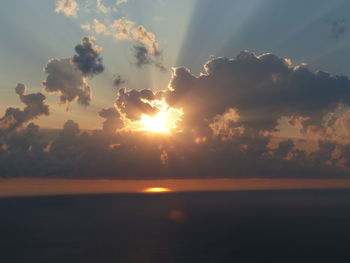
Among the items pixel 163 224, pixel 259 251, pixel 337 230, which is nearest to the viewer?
pixel 259 251

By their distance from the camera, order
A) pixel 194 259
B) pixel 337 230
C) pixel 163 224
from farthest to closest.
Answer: pixel 163 224 → pixel 337 230 → pixel 194 259

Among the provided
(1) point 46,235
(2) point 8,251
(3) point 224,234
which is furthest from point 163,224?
Answer: (2) point 8,251

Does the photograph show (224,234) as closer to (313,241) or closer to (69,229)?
(313,241)

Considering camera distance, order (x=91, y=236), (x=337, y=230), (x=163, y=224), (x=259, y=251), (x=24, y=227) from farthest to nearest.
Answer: (x=163, y=224) → (x=24, y=227) → (x=337, y=230) → (x=91, y=236) → (x=259, y=251)

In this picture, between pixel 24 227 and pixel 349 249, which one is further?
pixel 24 227

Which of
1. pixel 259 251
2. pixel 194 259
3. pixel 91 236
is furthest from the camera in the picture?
pixel 91 236

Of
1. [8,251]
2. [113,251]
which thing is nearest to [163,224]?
[113,251]

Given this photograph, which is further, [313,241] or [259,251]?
[313,241]

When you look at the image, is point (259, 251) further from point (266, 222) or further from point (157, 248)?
point (266, 222)
